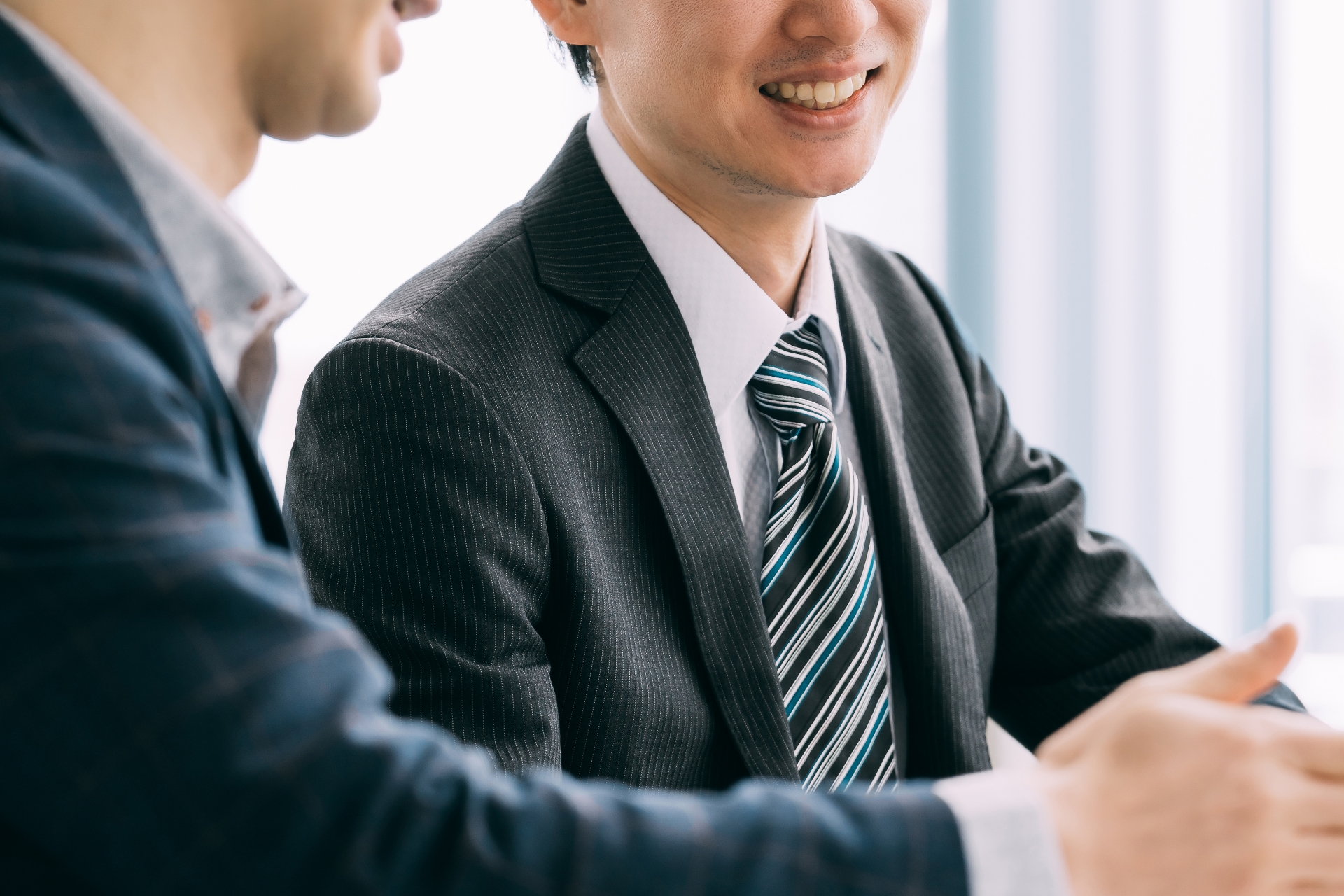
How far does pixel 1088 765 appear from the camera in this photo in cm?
56

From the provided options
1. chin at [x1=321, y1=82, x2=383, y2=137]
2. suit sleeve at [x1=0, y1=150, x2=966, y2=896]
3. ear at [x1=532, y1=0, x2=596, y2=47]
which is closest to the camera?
suit sleeve at [x1=0, y1=150, x2=966, y2=896]

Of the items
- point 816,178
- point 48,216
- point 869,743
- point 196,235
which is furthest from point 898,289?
point 48,216

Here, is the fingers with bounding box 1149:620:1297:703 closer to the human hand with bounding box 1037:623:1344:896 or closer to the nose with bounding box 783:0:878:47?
the human hand with bounding box 1037:623:1344:896

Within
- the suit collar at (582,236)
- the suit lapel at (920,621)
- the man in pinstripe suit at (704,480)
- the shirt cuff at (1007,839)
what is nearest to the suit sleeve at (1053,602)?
the man in pinstripe suit at (704,480)

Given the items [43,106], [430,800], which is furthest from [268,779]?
[43,106]

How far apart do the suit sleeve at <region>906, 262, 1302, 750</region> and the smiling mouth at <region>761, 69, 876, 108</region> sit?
35cm

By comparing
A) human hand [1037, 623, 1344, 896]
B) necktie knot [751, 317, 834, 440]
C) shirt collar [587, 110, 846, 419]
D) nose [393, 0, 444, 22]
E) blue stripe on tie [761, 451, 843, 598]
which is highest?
nose [393, 0, 444, 22]

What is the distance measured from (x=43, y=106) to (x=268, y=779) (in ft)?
A: 1.01

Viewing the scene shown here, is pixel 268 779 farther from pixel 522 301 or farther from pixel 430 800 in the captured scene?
pixel 522 301

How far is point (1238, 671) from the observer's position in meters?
0.63

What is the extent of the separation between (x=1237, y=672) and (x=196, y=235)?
23.2 inches

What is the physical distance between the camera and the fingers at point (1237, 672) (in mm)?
620

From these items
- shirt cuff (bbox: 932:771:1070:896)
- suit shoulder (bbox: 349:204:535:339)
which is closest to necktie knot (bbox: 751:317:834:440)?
suit shoulder (bbox: 349:204:535:339)

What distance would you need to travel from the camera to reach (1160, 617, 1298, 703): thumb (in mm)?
621
